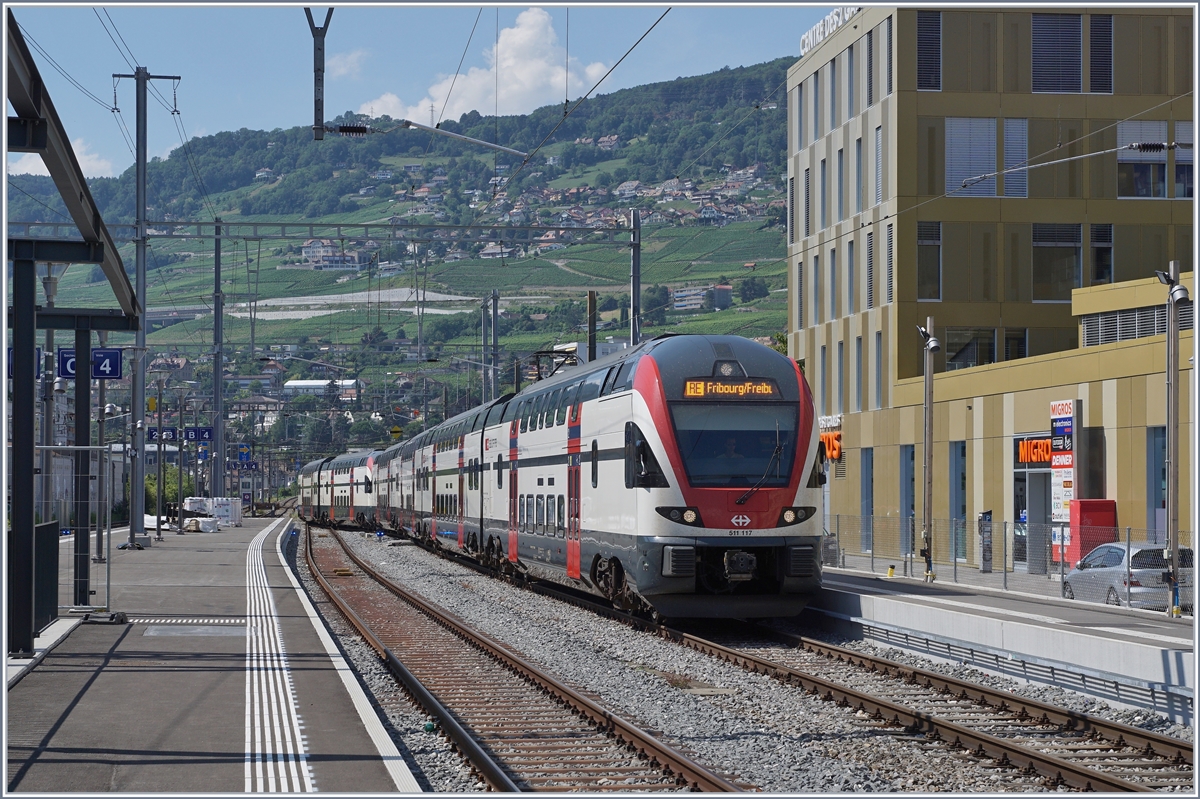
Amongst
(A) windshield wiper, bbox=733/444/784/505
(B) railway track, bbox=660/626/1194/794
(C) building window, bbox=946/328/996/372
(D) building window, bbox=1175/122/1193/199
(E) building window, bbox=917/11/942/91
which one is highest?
(E) building window, bbox=917/11/942/91

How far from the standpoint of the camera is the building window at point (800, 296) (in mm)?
52656

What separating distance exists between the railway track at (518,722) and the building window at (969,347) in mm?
26012

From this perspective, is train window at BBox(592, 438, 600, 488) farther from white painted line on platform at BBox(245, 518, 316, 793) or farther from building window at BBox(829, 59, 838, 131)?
building window at BBox(829, 59, 838, 131)

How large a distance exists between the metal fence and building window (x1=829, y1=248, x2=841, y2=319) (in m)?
15.1

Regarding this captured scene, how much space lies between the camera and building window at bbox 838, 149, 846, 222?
47.9 m

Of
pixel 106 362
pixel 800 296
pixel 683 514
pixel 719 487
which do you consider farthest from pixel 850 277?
pixel 683 514

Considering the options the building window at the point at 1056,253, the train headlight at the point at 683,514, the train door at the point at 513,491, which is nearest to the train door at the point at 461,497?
the train door at the point at 513,491

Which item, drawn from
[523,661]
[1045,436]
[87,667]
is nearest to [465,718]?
[523,661]

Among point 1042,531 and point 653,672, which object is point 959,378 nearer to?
point 1042,531

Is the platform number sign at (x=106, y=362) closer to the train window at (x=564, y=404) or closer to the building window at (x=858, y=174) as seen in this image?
the train window at (x=564, y=404)

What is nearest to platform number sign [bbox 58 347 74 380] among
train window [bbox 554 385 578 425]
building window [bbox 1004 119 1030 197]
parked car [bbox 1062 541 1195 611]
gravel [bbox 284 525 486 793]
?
train window [bbox 554 385 578 425]

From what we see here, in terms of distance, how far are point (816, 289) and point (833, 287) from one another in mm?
1900

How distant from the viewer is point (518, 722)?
12.4 m

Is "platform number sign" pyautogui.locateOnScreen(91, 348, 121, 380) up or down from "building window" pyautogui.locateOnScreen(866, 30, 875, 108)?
down
